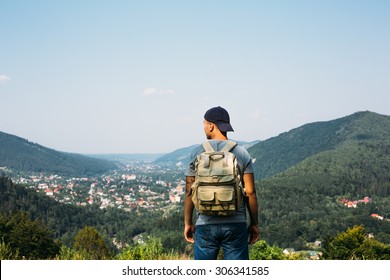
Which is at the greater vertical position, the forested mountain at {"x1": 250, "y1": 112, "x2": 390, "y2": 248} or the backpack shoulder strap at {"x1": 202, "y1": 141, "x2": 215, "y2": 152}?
the backpack shoulder strap at {"x1": 202, "y1": 141, "x2": 215, "y2": 152}

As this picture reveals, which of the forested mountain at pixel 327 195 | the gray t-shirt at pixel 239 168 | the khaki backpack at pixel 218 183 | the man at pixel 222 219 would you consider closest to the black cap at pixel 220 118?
the man at pixel 222 219

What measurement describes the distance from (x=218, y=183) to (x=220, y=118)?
566mm

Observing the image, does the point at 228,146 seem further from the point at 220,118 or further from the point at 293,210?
the point at 293,210

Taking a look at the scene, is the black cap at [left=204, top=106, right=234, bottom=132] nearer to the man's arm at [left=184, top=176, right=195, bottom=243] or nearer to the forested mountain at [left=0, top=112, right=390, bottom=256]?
the man's arm at [left=184, top=176, right=195, bottom=243]

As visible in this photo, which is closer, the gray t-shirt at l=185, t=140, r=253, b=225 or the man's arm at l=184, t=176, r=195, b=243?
the gray t-shirt at l=185, t=140, r=253, b=225

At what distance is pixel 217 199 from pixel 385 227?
8991 cm

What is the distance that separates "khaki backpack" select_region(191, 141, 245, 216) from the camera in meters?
3.10

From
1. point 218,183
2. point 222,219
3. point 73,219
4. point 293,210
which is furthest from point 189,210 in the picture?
point 293,210

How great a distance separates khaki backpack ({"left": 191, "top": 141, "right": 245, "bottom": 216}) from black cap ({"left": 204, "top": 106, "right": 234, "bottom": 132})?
24 centimetres

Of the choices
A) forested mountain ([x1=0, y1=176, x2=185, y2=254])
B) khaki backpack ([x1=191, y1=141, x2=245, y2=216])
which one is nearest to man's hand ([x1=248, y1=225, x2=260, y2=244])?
khaki backpack ([x1=191, y1=141, x2=245, y2=216])

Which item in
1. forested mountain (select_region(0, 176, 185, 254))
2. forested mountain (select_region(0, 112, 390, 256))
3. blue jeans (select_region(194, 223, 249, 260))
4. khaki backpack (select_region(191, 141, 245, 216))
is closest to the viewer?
khaki backpack (select_region(191, 141, 245, 216))

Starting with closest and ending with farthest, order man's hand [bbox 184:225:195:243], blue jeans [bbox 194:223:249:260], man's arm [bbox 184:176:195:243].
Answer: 1. blue jeans [bbox 194:223:249:260]
2. man's arm [bbox 184:176:195:243]
3. man's hand [bbox 184:225:195:243]

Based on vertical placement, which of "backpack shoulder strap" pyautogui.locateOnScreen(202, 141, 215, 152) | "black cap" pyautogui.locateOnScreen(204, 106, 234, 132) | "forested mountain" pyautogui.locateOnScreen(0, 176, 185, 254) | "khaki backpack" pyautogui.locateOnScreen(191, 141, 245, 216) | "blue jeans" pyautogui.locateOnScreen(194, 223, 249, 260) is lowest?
"forested mountain" pyautogui.locateOnScreen(0, 176, 185, 254)
